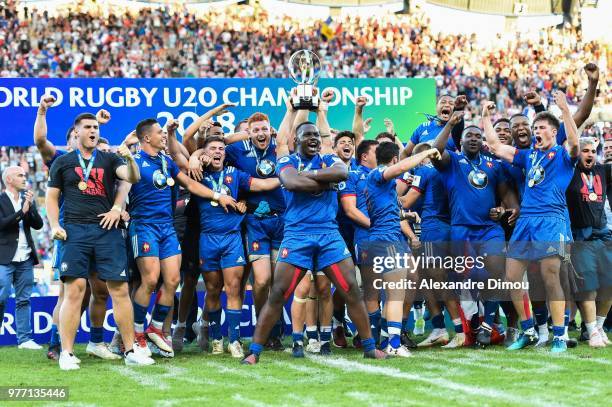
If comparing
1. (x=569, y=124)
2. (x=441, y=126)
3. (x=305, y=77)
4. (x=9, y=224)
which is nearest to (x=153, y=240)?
(x=305, y=77)

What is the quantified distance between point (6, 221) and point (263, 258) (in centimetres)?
327

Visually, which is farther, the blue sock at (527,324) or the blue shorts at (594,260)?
the blue shorts at (594,260)

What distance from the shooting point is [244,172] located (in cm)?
994

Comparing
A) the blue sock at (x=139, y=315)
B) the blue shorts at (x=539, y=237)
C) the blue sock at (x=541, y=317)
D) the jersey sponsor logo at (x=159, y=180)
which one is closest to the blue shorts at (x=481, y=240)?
the blue shorts at (x=539, y=237)

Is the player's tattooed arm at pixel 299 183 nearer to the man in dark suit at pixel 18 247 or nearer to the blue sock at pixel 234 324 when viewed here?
the blue sock at pixel 234 324

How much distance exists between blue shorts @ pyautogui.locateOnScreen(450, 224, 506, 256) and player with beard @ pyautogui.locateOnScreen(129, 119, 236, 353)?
233 centimetres

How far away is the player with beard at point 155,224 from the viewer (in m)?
9.34

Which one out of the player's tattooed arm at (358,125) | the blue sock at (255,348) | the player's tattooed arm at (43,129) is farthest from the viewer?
the player's tattooed arm at (358,125)

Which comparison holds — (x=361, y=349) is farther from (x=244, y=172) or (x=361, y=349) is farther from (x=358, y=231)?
(x=244, y=172)

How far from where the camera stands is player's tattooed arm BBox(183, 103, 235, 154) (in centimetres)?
1008

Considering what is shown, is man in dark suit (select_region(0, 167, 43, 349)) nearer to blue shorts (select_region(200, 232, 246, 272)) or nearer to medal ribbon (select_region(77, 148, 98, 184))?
medal ribbon (select_region(77, 148, 98, 184))

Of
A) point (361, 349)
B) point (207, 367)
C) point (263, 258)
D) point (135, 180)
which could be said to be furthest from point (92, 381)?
point (361, 349)

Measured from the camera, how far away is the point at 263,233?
9.81m

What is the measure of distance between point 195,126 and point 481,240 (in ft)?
10.3
